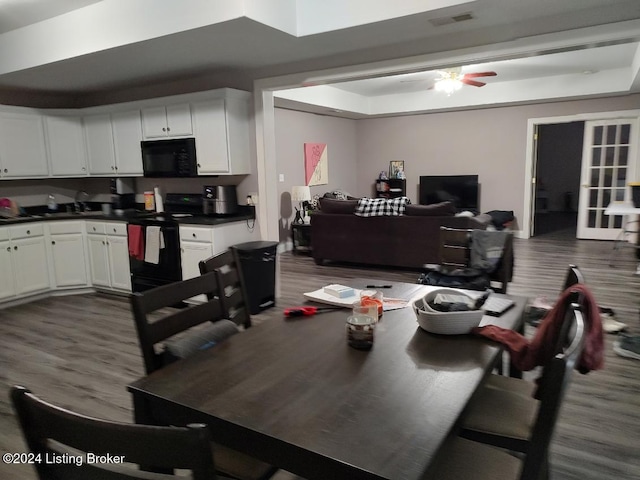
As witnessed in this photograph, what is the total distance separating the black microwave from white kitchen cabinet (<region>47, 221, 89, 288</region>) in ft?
3.55

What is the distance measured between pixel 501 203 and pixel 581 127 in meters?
4.46

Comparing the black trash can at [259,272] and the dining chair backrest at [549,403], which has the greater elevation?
the dining chair backrest at [549,403]

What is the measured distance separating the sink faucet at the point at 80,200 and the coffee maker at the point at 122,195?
1.88 feet

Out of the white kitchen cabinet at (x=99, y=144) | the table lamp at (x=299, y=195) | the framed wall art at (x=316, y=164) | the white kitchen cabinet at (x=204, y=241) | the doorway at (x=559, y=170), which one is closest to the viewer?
the white kitchen cabinet at (x=204, y=241)

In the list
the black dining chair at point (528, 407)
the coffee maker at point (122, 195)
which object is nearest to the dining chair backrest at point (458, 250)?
the black dining chair at point (528, 407)

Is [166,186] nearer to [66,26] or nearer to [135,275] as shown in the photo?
[135,275]

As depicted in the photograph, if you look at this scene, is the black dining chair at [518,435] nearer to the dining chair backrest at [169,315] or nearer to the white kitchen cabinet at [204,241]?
the dining chair backrest at [169,315]

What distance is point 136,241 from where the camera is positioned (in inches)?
181

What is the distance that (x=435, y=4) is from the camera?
2758mm

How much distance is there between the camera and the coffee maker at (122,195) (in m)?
5.36

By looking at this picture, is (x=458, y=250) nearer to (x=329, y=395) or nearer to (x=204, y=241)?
(x=329, y=395)

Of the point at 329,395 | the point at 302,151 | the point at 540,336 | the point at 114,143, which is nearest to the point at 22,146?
the point at 114,143

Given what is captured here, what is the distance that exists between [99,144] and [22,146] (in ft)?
2.55

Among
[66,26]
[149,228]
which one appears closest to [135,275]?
[149,228]
